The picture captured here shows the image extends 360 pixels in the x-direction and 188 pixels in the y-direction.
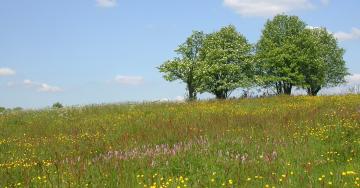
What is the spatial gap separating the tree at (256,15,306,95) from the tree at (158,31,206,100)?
6.83 meters

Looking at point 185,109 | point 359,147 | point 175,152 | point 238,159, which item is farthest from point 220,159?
point 185,109

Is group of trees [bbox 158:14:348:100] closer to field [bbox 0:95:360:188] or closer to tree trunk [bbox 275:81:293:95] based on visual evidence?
tree trunk [bbox 275:81:293:95]

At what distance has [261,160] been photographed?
26.5ft

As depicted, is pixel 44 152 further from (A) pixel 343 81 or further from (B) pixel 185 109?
(A) pixel 343 81

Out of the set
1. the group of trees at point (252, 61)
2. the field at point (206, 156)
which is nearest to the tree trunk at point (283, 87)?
the group of trees at point (252, 61)

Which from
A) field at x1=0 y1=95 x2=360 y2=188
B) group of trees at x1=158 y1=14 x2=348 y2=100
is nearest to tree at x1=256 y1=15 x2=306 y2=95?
group of trees at x1=158 y1=14 x2=348 y2=100

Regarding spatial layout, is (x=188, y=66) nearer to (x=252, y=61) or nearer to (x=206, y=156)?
(x=252, y=61)

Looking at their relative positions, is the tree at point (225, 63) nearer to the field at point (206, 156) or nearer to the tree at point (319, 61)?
the tree at point (319, 61)

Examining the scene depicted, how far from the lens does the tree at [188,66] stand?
47.6m

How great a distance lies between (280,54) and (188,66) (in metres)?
10.4

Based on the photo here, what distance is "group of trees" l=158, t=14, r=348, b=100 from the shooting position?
46.1 meters

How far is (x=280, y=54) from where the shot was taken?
162 ft

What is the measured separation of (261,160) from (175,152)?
172cm

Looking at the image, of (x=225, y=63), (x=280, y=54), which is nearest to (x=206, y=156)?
(x=225, y=63)
